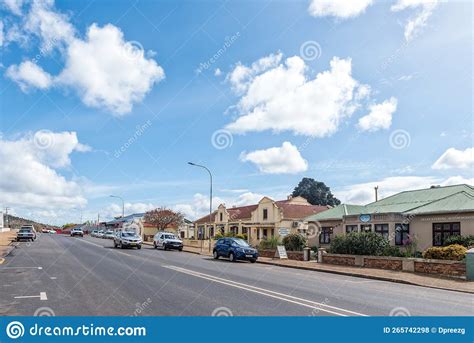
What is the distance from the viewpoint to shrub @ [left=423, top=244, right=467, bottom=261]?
21297 millimetres

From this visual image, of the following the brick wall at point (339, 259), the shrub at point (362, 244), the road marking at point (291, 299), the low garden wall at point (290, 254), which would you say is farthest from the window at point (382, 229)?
the road marking at point (291, 299)

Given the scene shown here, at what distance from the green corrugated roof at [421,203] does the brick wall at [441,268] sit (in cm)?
731

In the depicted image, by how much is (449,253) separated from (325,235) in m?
19.8

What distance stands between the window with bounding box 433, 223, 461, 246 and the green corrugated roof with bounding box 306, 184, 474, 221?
3.47ft

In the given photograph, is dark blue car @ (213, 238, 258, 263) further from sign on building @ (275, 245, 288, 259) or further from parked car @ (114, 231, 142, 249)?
parked car @ (114, 231, 142, 249)

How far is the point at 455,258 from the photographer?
2134 centimetres

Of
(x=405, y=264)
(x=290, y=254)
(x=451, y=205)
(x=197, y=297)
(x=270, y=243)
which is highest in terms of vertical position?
(x=451, y=205)

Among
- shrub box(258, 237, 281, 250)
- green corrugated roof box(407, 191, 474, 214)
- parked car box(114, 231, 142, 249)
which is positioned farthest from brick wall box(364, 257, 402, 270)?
parked car box(114, 231, 142, 249)

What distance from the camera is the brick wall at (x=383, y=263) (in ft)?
75.6

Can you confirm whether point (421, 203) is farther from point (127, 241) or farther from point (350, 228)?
point (127, 241)

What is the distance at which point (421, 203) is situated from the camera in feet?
109

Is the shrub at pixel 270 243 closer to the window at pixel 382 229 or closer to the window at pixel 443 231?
the window at pixel 382 229

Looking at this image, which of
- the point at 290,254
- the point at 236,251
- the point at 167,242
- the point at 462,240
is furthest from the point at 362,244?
the point at 167,242

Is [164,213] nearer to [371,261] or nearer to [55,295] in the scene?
[371,261]
